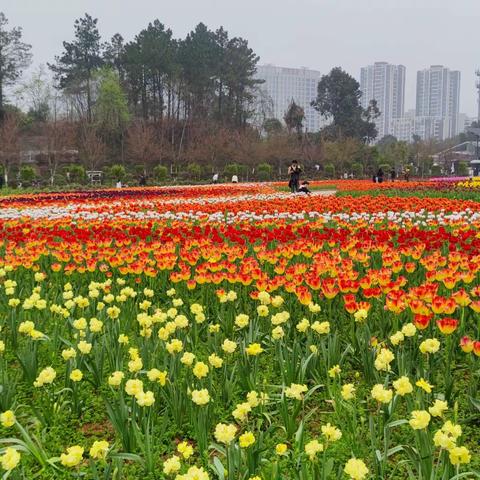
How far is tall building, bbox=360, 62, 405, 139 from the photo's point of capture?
165350 mm

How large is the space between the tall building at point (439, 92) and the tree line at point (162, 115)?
418 ft

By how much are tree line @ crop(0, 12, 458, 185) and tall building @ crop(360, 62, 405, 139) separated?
10691 centimetres

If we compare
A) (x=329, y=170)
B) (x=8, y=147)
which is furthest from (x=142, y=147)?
(x=329, y=170)

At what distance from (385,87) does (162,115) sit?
127 m

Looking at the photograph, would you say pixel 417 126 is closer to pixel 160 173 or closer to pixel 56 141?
pixel 160 173

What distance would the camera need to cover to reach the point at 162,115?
5741cm

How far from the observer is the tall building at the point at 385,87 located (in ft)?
542

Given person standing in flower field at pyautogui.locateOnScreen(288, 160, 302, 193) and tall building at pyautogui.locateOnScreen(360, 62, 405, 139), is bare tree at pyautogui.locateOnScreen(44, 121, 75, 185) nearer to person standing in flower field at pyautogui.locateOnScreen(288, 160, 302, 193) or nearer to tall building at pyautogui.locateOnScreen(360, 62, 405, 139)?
person standing in flower field at pyautogui.locateOnScreen(288, 160, 302, 193)

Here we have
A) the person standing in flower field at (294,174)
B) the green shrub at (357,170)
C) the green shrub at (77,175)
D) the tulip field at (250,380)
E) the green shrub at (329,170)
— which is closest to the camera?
the tulip field at (250,380)

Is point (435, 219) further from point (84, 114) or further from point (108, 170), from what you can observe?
point (84, 114)

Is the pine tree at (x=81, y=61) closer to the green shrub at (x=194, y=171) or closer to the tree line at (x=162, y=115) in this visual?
the tree line at (x=162, y=115)

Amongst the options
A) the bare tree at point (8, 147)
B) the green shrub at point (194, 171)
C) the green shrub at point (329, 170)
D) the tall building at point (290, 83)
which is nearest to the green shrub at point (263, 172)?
the green shrub at point (194, 171)

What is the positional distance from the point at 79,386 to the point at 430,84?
199396mm

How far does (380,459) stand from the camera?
2.27 meters
